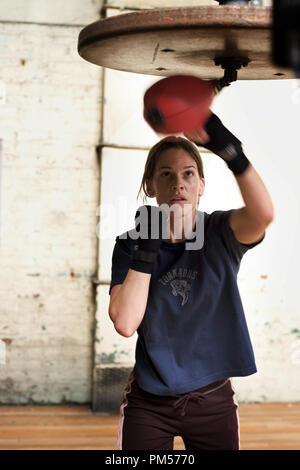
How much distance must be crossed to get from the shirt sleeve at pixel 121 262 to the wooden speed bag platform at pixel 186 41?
505mm

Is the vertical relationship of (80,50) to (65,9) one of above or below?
below

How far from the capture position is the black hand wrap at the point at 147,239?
1.68m

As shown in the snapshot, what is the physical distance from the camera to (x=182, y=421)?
5.98ft

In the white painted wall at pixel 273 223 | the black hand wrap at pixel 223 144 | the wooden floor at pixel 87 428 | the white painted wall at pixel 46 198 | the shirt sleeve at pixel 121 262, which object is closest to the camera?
the black hand wrap at pixel 223 144

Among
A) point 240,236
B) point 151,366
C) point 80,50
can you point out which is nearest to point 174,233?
point 240,236

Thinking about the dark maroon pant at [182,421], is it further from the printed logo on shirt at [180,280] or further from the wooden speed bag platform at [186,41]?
the wooden speed bag platform at [186,41]

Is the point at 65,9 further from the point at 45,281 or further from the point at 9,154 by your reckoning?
the point at 45,281

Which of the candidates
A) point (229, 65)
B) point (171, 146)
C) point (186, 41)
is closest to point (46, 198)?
point (171, 146)

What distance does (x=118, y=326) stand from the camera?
5.78ft

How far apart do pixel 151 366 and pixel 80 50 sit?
0.87 m

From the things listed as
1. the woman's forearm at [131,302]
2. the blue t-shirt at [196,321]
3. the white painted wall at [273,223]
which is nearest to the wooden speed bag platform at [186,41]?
the blue t-shirt at [196,321]

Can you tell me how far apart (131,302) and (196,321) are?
207mm
